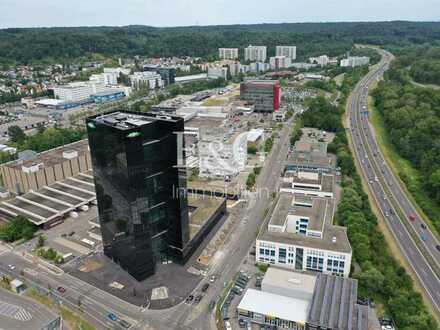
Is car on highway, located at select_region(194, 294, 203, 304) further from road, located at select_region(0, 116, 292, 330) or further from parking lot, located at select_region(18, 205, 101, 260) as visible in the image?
parking lot, located at select_region(18, 205, 101, 260)

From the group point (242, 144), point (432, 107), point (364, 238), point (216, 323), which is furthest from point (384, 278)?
point (432, 107)

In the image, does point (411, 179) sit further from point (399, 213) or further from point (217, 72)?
point (217, 72)

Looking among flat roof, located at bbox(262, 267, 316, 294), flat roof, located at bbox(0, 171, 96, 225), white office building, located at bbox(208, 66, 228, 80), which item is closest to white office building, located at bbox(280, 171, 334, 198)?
flat roof, located at bbox(262, 267, 316, 294)

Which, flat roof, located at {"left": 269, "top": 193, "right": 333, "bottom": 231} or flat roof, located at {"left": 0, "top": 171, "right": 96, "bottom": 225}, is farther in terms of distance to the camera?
flat roof, located at {"left": 0, "top": 171, "right": 96, "bottom": 225}

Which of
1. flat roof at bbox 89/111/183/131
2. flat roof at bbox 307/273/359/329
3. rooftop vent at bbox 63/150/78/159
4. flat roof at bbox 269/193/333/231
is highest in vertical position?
flat roof at bbox 89/111/183/131

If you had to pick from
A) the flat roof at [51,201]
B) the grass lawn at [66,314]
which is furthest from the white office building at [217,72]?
the grass lawn at [66,314]

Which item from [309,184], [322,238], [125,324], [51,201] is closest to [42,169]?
[51,201]

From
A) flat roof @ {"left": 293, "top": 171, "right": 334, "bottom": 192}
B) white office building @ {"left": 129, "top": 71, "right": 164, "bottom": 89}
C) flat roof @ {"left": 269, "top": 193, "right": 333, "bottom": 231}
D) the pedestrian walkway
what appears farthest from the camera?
white office building @ {"left": 129, "top": 71, "right": 164, "bottom": 89}

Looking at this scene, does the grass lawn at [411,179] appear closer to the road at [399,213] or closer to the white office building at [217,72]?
the road at [399,213]
